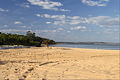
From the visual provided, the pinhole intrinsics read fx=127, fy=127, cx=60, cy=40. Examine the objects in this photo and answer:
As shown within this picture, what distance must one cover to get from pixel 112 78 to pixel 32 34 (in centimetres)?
6846

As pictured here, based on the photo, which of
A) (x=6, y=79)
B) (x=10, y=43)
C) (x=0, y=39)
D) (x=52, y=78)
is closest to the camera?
(x=6, y=79)

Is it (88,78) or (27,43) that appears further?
(27,43)

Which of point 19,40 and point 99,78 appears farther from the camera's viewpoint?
point 19,40

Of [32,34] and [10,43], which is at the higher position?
[32,34]

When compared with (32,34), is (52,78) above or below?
below

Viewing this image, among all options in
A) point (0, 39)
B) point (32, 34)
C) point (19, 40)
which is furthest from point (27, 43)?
point (32, 34)

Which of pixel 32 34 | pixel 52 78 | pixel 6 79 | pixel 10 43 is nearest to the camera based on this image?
pixel 6 79

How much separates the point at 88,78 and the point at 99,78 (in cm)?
41

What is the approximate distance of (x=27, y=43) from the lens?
142 feet

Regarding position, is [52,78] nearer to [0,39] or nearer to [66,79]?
[66,79]

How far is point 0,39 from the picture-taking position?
35.8m

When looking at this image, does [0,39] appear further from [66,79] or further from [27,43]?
[66,79]

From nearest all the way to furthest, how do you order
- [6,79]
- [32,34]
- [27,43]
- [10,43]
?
[6,79]
[10,43]
[27,43]
[32,34]

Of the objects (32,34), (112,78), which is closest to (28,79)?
(112,78)
